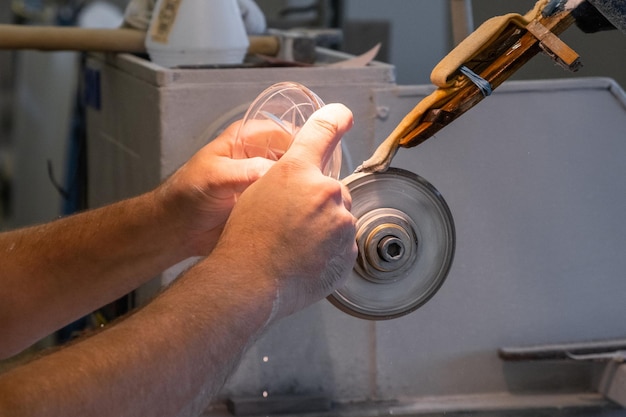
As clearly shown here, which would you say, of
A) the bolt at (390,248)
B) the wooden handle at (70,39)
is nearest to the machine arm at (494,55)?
the bolt at (390,248)

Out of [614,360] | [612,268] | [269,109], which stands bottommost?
[614,360]

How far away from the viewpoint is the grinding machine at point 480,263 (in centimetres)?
123

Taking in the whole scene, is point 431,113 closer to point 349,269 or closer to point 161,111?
point 349,269

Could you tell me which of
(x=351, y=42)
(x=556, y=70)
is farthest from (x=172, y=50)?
(x=351, y=42)

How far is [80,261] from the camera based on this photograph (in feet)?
3.44

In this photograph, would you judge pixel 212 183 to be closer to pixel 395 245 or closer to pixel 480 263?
pixel 395 245

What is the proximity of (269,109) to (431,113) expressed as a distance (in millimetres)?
202

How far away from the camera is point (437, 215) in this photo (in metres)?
0.92

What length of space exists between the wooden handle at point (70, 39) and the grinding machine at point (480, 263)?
0.82 ft

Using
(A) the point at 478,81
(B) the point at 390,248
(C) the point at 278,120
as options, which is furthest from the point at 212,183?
(A) the point at 478,81

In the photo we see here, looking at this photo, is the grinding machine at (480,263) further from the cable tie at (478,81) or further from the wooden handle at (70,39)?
the cable tie at (478,81)

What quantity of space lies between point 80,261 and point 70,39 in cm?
58

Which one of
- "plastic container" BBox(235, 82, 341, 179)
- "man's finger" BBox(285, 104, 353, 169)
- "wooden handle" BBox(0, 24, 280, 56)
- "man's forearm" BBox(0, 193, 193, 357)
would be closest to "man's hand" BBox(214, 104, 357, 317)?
"man's finger" BBox(285, 104, 353, 169)

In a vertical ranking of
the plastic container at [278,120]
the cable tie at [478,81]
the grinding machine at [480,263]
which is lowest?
the grinding machine at [480,263]
